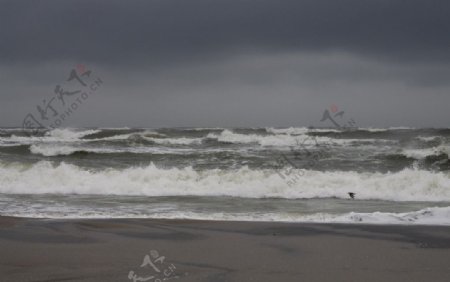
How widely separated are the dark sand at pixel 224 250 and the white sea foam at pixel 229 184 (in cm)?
510

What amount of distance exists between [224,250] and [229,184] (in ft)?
25.9

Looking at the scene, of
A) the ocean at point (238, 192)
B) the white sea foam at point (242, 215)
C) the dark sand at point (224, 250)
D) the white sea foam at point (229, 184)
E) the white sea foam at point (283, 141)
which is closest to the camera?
the dark sand at point (224, 250)

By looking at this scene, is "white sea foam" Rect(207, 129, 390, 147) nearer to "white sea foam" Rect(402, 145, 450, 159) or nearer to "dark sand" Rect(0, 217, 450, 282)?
"white sea foam" Rect(402, 145, 450, 159)

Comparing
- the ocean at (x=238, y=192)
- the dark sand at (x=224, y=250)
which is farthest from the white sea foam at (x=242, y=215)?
the dark sand at (x=224, y=250)

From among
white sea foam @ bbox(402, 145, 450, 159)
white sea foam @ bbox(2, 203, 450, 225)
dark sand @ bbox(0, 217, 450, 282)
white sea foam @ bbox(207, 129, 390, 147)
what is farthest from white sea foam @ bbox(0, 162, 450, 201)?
white sea foam @ bbox(207, 129, 390, 147)

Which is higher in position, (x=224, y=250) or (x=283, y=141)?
(x=283, y=141)

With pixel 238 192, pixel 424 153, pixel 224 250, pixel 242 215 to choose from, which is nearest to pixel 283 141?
pixel 424 153

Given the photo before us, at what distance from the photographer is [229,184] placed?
13.4 meters

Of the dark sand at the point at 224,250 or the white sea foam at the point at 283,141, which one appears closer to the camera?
the dark sand at the point at 224,250

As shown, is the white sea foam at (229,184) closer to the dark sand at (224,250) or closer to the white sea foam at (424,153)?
the dark sand at (224,250)

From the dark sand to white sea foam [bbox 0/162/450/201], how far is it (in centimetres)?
510

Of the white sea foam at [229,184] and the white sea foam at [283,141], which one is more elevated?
the white sea foam at [283,141]

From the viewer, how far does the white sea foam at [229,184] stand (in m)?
12.2

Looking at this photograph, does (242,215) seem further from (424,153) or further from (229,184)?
(424,153)
